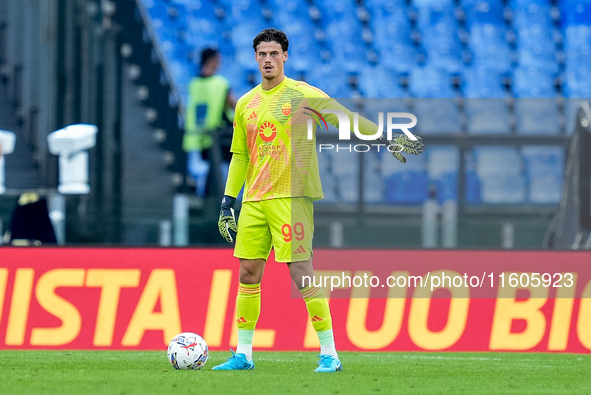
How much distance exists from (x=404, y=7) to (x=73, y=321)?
27.7ft

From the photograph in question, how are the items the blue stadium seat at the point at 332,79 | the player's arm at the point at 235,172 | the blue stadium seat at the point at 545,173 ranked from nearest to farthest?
the player's arm at the point at 235,172, the blue stadium seat at the point at 545,173, the blue stadium seat at the point at 332,79

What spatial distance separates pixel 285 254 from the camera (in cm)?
563

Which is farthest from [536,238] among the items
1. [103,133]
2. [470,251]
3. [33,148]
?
[33,148]

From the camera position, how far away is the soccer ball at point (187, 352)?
5809 millimetres

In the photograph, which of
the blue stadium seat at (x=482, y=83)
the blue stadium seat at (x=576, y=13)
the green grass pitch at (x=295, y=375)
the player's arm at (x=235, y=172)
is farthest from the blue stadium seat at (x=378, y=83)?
the player's arm at (x=235, y=172)

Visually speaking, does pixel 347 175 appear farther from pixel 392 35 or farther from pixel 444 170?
pixel 392 35

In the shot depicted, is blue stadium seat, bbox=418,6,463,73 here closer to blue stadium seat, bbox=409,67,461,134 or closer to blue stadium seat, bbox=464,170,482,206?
blue stadium seat, bbox=409,67,461,134

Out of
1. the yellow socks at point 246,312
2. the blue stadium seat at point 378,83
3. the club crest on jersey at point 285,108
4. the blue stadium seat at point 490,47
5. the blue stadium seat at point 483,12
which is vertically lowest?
the yellow socks at point 246,312

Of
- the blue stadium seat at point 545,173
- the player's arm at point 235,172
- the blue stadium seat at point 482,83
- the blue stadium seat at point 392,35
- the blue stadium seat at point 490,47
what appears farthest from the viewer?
the blue stadium seat at point 392,35

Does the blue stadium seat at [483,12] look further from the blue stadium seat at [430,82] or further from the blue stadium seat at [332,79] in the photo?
the blue stadium seat at [332,79]

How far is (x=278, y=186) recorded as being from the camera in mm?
5742

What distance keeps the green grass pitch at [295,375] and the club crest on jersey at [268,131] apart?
126cm

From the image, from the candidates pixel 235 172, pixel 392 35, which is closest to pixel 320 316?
pixel 235 172

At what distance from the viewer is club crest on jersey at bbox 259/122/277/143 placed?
5754 millimetres
